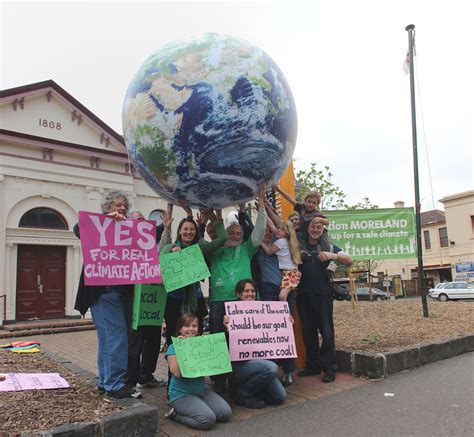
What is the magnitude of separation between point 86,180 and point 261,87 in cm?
1314

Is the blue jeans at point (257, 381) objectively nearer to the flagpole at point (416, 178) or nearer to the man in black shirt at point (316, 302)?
the man in black shirt at point (316, 302)

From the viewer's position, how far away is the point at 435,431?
3176mm

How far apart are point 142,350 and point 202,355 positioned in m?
1.34

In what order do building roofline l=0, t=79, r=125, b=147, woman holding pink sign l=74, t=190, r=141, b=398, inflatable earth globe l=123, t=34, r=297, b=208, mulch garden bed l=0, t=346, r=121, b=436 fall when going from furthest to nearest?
building roofline l=0, t=79, r=125, b=147, woman holding pink sign l=74, t=190, r=141, b=398, inflatable earth globe l=123, t=34, r=297, b=208, mulch garden bed l=0, t=346, r=121, b=436

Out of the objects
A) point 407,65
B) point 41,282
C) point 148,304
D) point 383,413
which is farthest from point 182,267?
point 41,282

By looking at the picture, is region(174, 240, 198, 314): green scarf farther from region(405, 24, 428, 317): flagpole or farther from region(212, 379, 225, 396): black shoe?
region(405, 24, 428, 317): flagpole

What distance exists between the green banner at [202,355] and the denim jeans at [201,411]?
0.24 meters

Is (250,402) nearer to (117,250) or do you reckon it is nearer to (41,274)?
(117,250)

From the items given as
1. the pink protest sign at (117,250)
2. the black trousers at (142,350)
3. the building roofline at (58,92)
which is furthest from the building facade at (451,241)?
the pink protest sign at (117,250)

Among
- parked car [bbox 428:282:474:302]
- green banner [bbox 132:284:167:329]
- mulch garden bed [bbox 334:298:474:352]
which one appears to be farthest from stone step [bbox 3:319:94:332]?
parked car [bbox 428:282:474:302]

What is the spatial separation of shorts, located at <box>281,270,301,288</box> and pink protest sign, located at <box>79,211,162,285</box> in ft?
4.44

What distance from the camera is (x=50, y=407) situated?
3.34 m

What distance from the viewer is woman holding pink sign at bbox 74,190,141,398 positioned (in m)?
3.61

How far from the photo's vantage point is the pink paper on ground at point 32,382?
3870 millimetres
